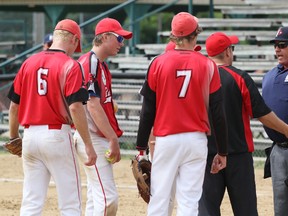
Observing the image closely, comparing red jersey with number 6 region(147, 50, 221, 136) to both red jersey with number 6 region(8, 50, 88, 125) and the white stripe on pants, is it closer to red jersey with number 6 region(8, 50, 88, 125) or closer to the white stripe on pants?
the white stripe on pants

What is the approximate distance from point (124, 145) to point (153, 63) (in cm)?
838

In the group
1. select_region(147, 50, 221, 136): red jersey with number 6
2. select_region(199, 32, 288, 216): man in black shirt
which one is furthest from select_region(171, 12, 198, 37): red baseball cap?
select_region(199, 32, 288, 216): man in black shirt

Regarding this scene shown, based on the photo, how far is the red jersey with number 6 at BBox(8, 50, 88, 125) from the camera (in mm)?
6746

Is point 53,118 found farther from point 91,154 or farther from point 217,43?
point 217,43

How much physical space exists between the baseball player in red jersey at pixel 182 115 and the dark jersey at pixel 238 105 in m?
0.43

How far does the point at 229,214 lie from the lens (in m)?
9.44

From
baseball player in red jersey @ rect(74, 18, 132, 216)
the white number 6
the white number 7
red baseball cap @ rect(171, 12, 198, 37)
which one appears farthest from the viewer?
baseball player in red jersey @ rect(74, 18, 132, 216)

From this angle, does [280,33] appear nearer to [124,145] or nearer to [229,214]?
[229,214]

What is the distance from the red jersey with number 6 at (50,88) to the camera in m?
6.75

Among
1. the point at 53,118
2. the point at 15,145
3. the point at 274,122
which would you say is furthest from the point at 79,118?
the point at 274,122

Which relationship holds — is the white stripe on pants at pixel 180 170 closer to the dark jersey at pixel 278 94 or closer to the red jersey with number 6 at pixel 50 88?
the red jersey with number 6 at pixel 50 88

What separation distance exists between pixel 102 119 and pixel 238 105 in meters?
1.13

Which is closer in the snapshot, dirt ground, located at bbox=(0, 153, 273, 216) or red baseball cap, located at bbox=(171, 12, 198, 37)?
red baseball cap, located at bbox=(171, 12, 198, 37)

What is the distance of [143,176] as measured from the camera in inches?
281
